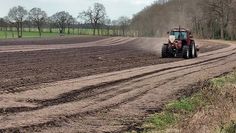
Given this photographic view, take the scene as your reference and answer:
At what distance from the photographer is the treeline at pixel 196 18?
81125 millimetres

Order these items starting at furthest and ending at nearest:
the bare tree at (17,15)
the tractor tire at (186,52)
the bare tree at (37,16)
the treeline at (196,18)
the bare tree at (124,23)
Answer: the bare tree at (124,23) < the bare tree at (37,16) < the bare tree at (17,15) < the treeline at (196,18) < the tractor tire at (186,52)

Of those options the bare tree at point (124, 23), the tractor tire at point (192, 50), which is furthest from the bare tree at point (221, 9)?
the tractor tire at point (192, 50)

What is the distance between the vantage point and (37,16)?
12019 centimetres

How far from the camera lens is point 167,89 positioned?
55.2 ft

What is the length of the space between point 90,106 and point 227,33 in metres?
73.8

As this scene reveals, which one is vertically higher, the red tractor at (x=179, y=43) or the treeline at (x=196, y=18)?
the treeline at (x=196, y=18)

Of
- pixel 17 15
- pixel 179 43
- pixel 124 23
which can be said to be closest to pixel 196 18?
pixel 17 15

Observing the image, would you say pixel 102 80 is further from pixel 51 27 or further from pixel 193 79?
pixel 51 27

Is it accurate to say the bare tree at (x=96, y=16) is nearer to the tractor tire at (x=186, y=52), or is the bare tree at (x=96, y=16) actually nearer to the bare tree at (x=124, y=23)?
the bare tree at (x=124, y=23)

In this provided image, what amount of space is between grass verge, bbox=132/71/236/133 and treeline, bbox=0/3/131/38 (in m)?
99.0

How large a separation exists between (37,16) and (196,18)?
4518 centimetres

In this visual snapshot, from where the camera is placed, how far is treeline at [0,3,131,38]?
368ft

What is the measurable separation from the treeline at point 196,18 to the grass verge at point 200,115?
222 ft

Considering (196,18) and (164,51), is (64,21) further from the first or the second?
(164,51)
